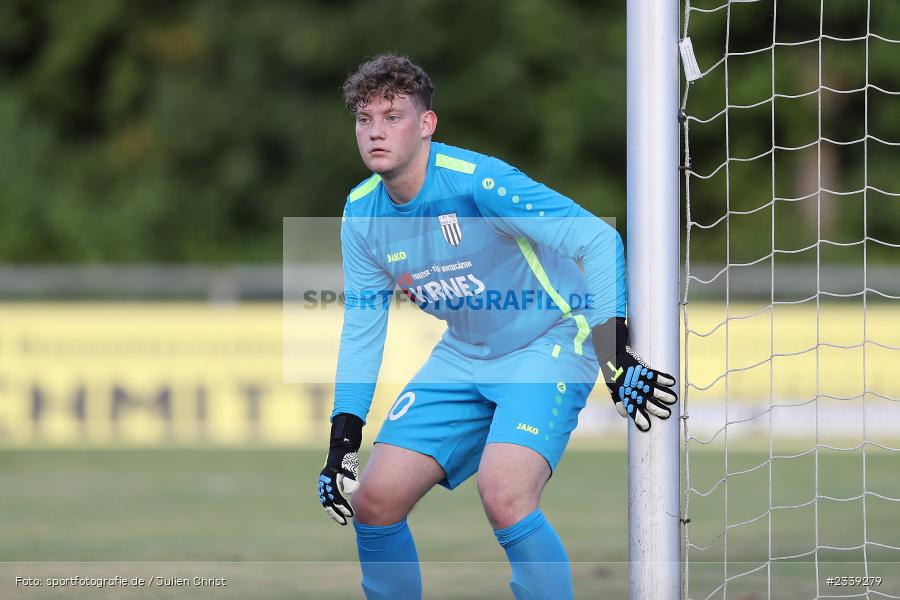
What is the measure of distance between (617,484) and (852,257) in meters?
9.82

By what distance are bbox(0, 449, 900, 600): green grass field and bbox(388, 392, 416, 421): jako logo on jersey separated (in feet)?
4.18

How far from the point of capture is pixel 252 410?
11.5 metres

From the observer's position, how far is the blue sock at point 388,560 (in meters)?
4.31

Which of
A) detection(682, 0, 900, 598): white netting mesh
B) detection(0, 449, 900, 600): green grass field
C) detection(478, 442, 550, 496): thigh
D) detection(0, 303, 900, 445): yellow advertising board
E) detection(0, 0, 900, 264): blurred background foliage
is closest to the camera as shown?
detection(478, 442, 550, 496): thigh

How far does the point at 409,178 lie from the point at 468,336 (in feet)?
2.02

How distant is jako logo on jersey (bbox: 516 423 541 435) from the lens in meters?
4.18

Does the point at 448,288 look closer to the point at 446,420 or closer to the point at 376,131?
the point at 446,420

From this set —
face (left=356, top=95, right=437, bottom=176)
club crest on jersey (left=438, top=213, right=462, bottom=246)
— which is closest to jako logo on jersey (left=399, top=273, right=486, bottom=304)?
club crest on jersey (left=438, top=213, right=462, bottom=246)

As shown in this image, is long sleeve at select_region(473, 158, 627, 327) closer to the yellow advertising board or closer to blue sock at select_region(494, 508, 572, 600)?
blue sock at select_region(494, 508, 572, 600)

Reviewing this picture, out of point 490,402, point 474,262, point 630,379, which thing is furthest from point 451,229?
point 630,379

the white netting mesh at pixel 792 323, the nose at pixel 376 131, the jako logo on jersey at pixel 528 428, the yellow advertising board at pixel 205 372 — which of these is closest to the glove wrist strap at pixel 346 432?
the jako logo on jersey at pixel 528 428

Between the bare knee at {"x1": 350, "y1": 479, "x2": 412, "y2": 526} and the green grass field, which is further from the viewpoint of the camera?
the green grass field

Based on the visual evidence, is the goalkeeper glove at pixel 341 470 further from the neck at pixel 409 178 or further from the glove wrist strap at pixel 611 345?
the glove wrist strap at pixel 611 345

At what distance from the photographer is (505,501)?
404cm
